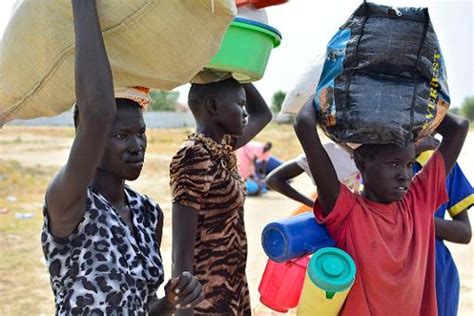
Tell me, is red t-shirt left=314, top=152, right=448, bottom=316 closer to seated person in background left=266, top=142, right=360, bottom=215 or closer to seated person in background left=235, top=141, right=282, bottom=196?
seated person in background left=266, top=142, right=360, bottom=215

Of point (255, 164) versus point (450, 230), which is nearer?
point (450, 230)

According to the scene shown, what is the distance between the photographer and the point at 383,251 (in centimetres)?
253

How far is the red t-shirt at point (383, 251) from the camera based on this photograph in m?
2.51

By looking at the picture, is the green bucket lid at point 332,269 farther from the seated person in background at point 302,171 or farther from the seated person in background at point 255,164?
the seated person in background at point 255,164

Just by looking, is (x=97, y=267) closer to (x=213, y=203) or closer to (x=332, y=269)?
(x=332, y=269)

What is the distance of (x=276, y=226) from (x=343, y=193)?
0.26 m

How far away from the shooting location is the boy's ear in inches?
115

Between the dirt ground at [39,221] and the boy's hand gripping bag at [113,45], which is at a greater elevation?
the boy's hand gripping bag at [113,45]

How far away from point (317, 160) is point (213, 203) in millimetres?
494

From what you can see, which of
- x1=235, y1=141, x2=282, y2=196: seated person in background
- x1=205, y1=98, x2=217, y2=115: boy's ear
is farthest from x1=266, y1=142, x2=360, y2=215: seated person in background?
x1=235, y1=141, x2=282, y2=196: seated person in background

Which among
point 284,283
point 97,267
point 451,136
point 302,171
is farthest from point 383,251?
point 302,171

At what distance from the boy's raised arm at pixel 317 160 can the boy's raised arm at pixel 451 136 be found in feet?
1.79

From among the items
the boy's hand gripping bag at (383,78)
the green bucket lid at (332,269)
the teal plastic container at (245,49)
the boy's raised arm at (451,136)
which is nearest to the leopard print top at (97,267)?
the green bucket lid at (332,269)

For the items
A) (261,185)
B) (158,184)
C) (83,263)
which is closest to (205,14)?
(83,263)
